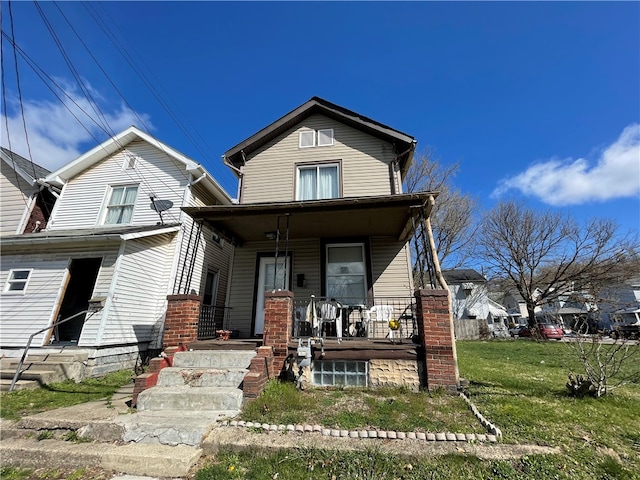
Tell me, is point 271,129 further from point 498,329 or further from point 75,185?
point 498,329

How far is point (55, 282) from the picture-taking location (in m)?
7.82

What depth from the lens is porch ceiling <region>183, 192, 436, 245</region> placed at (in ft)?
19.4

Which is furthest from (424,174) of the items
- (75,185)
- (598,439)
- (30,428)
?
(30,428)

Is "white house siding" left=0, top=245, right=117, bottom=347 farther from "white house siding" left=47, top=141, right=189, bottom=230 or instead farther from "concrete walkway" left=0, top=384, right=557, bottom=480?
"concrete walkway" left=0, top=384, right=557, bottom=480

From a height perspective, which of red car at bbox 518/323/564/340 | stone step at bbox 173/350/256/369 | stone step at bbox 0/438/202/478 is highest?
red car at bbox 518/323/564/340

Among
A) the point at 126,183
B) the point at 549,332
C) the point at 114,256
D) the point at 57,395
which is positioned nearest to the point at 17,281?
the point at 114,256

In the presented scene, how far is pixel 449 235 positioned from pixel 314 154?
13017 mm

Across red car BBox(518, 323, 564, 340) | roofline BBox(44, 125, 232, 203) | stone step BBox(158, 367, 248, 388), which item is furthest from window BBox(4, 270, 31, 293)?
red car BBox(518, 323, 564, 340)

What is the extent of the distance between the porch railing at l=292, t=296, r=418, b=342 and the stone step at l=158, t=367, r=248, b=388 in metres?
1.76

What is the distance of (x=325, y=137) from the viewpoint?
356 inches

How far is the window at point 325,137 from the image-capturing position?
8953mm

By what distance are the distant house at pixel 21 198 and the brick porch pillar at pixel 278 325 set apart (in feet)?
35.5

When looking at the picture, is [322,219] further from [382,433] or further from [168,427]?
[168,427]

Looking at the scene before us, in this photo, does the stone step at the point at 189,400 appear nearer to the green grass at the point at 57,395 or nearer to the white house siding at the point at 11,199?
the green grass at the point at 57,395
